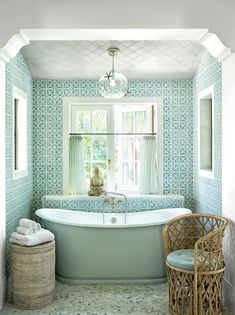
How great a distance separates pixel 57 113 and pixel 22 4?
227 cm

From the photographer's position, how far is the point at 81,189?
5.58m

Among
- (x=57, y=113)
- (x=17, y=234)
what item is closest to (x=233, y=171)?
(x=17, y=234)

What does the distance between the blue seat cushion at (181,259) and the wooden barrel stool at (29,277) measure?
4.04 feet

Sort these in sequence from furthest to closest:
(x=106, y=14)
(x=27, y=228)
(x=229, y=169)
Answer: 1. (x=27, y=228)
2. (x=229, y=169)
3. (x=106, y=14)

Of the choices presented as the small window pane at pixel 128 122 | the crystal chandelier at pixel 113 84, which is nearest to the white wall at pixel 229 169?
the crystal chandelier at pixel 113 84

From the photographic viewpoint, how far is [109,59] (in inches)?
203

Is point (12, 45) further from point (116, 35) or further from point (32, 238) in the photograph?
point (32, 238)

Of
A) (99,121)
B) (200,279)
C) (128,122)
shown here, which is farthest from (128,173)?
(200,279)

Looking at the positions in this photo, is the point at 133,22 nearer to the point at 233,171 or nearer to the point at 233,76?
the point at 233,76

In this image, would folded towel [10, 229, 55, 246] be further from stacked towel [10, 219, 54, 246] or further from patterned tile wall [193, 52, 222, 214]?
patterned tile wall [193, 52, 222, 214]

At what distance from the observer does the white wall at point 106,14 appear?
135 inches

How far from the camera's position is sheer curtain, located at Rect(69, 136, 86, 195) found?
18.3 feet

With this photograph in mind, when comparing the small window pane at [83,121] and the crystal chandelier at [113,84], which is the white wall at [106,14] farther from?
the small window pane at [83,121]

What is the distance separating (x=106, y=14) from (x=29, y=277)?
2.53 m
